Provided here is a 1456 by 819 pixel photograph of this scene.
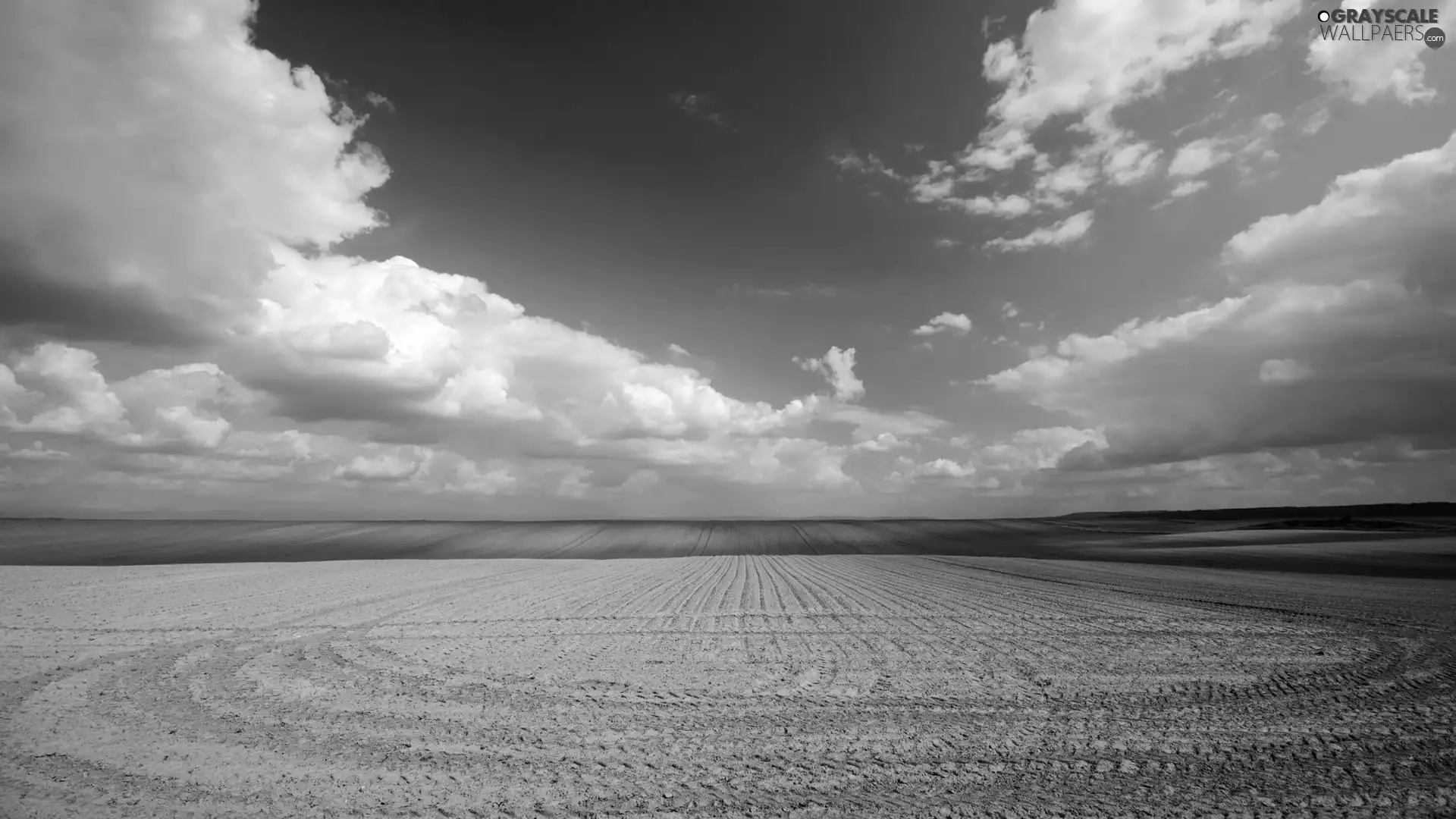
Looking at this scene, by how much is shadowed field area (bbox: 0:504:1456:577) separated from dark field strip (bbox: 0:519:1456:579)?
0.13 metres

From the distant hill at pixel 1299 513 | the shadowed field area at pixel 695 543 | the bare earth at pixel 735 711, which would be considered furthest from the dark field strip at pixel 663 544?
the distant hill at pixel 1299 513

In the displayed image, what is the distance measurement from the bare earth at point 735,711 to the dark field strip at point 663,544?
81.3 ft

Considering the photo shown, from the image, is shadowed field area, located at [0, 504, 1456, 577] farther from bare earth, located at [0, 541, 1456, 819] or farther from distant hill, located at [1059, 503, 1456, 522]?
distant hill, located at [1059, 503, 1456, 522]

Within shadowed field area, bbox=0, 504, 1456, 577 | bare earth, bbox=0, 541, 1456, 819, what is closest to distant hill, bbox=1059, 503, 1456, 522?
shadowed field area, bbox=0, 504, 1456, 577

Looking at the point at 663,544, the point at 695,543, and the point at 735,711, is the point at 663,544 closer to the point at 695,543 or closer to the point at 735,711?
the point at 695,543

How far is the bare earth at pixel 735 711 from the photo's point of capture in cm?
545

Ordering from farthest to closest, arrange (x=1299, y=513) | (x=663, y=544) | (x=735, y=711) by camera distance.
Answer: (x=1299, y=513)
(x=663, y=544)
(x=735, y=711)

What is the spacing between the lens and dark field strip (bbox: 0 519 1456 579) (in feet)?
117

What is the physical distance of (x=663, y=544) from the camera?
56469 millimetres

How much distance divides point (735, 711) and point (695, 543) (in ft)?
166

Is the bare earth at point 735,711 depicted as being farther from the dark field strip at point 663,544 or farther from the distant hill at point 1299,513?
the distant hill at point 1299,513

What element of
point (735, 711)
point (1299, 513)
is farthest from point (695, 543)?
point (1299, 513)

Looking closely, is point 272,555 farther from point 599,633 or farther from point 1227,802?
point 1227,802

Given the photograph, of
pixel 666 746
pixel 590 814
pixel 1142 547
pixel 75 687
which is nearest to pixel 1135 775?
pixel 666 746
